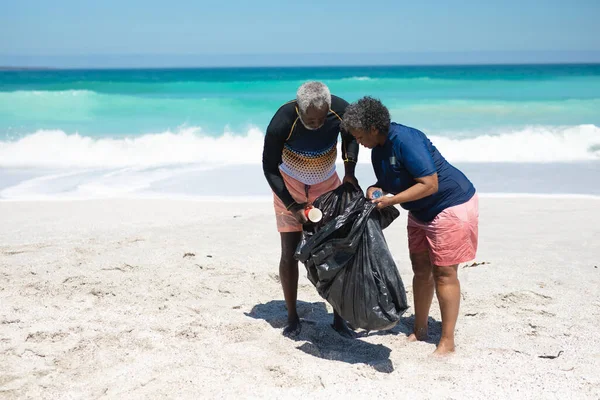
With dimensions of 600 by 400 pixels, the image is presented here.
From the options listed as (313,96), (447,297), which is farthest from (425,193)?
(313,96)

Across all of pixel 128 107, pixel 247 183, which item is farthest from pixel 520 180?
pixel 128 107

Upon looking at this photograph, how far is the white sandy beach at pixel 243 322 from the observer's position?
325 centimetres

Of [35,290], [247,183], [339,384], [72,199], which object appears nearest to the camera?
[339,384]

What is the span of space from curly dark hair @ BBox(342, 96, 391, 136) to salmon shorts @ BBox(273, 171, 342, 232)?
2.15ft

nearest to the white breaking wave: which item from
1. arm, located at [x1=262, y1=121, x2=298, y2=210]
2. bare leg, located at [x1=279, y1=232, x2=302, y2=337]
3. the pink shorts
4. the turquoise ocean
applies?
the turquoise ocean

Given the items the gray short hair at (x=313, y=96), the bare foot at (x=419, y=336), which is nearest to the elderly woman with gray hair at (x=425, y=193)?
the gray short hair at (x=313, y=96)

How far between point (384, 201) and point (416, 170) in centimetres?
24

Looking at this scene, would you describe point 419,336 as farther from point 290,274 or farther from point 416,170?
point 416,170

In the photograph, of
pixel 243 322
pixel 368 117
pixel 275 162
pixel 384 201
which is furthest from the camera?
pixel 243 322

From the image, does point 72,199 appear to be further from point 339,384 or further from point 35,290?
point 339,384

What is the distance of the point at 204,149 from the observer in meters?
15.0

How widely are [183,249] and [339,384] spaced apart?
9.30ft

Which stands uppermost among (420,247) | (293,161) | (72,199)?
(293,161)

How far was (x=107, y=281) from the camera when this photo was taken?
16.0 feet
